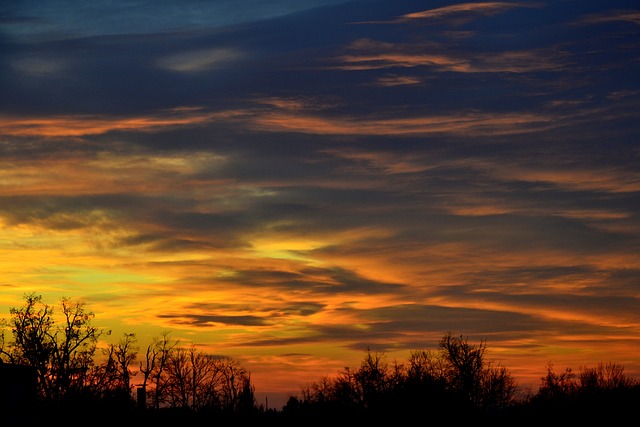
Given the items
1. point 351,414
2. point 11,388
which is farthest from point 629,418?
point 11,388

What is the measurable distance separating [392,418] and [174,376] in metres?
64.8

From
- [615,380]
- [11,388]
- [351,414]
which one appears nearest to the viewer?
[11,388]

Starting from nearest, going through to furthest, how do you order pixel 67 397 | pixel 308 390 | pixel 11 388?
pixel 11 388 < pixel 67 397 < pixel 308 390

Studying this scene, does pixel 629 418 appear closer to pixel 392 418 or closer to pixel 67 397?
pixel 392 418

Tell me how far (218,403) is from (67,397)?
57.6 m

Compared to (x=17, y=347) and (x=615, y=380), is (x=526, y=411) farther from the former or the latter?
(x=17, y=347)

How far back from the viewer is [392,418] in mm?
78188

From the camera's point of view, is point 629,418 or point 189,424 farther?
point 189,424

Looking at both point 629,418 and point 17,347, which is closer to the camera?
point 629,418

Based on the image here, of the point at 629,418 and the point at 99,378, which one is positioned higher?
the point at 99,378

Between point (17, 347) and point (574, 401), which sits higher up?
point (17, 347)

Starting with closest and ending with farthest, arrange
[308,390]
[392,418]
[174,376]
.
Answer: [392,418]
[174,376]
[308,390]

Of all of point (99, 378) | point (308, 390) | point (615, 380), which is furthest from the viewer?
point (308, 390)

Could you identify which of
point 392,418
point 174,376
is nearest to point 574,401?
point 392,418
